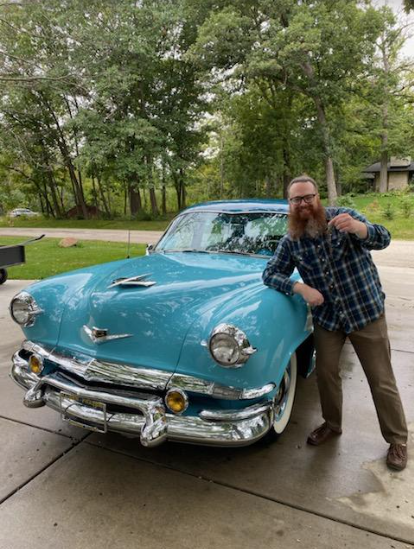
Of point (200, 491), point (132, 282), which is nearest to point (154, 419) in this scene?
point (200, 491)

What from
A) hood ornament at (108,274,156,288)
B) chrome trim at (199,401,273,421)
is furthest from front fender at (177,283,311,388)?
hood ornament at (108,274,156,288)

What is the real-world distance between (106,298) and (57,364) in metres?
0.54

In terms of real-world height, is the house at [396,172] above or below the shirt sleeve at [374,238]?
above

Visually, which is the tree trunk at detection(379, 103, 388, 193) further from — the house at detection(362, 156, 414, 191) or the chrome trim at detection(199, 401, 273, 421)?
the chrome trim at detection(199, 401, 273, 421)

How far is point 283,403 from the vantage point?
2826mm

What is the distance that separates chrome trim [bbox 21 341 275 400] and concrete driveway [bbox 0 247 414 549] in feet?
2.06

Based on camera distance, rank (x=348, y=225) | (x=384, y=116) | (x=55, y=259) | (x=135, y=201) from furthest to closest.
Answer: (x=135, y=201) → (x=384, y=116) → (x=55, y=259) → (x=348, y=225)

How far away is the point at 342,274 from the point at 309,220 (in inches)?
14.9

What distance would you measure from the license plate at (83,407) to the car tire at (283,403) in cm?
106

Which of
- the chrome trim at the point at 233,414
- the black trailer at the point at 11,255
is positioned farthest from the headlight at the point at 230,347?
the black trailer at the point at 11,255

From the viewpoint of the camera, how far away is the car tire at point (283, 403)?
A: 8.83 ft

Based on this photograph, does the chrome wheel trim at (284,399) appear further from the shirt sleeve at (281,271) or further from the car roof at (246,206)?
the car roof at (246,206)

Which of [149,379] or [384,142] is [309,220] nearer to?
[149,379]

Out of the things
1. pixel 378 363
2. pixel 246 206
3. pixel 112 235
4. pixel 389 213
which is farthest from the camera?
pixel 112 235
